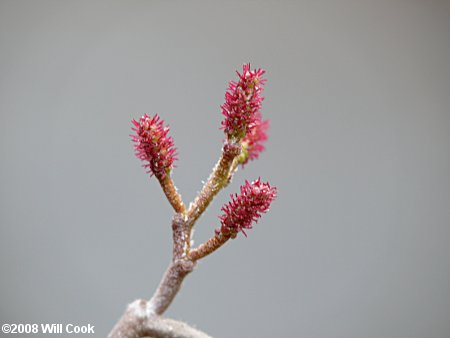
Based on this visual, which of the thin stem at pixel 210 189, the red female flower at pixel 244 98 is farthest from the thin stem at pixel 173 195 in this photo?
the red female flower at pixel 244 98

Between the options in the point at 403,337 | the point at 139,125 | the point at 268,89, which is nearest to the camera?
the point at 139,125

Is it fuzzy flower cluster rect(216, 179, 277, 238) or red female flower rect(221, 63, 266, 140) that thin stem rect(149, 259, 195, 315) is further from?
red female flower rect(221, 63, 266, 140)

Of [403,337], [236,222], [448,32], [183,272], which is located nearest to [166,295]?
[183,272]

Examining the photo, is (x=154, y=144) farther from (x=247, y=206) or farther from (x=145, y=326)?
(x=145, y=326)

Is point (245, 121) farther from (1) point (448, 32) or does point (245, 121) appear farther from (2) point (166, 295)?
(1) point (448, 32)

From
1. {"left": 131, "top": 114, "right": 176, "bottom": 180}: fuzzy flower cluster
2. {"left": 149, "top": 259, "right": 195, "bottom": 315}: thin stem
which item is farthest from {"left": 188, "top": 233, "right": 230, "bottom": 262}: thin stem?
{"left": 131, "top": 114, "right": 176, "bottom": 180}: fuzzy flower cluster

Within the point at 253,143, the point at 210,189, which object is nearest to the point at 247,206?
the point at 210,189
